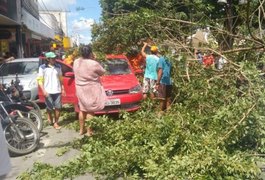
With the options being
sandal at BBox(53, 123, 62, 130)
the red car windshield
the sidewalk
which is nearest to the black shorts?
the red car windshield

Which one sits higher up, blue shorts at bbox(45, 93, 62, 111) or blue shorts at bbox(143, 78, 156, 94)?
blue shorts at bbox(143, 78, 156, 94)

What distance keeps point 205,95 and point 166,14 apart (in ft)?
6.75

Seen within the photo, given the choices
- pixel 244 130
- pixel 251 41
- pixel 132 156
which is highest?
pixel 251 41

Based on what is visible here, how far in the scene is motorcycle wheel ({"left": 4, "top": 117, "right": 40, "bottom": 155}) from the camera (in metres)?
6.54

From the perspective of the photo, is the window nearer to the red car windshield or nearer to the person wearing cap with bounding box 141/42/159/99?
the red car windshield

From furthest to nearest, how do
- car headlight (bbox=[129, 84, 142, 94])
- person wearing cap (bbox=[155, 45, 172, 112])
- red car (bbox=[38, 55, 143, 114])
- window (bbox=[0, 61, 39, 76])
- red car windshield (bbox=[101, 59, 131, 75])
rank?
window (bbox=[0, 61, 39, 76])
red car windshield (bbox=[101, 59, 131, 75])
car headlight (bbox=[129, 84, 142, 94])
red car (bbox=[38, 55, 143, 114])
person wearing cap (bbox=[155, 45, 172, 112])

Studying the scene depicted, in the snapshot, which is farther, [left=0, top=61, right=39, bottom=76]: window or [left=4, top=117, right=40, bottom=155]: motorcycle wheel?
[left=0, top=61, right=39, bottom=76]: window

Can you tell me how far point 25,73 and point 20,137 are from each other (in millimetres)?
6422

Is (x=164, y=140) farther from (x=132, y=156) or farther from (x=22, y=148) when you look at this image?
(x=22, y=148)

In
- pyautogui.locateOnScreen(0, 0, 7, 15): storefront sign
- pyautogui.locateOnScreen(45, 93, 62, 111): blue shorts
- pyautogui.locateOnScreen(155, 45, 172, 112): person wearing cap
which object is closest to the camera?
pyautogui.locateOnScreen(45, 93, 62, 111): blue shorts

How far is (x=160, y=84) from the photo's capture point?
8789 mm

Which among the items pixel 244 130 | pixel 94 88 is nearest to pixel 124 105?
pixel 94 88

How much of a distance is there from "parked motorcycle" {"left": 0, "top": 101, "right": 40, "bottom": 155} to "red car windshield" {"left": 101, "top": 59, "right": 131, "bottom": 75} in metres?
3.59

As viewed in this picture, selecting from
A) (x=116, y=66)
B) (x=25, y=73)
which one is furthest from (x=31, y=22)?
Result: (x=116, y=66)
